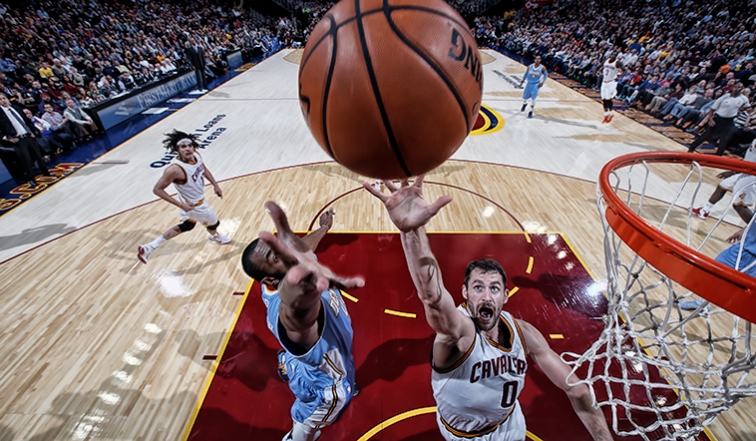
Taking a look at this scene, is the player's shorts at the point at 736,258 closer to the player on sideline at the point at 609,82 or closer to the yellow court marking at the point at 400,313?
the yellow court marking at the point at 400,313

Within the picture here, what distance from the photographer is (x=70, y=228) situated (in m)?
4.48

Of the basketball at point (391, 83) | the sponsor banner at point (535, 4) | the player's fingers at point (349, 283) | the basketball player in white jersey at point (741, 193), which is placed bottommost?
the basketball player in white jersey at point (741, 193)

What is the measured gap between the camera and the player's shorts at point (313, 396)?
1.88m

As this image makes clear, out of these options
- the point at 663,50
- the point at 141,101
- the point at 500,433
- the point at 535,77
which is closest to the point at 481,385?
the point at 500,433

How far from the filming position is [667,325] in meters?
2.39

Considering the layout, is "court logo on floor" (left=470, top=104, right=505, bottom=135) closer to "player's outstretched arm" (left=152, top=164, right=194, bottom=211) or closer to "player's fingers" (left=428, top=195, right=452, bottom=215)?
"player's outstretched arm" (left=152, top=164, right=194, bottom=211)

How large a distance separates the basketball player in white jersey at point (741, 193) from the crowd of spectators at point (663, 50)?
2690 mm

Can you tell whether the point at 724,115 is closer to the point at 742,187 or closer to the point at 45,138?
the point at 742,187

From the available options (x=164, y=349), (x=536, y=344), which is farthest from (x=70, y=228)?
(x=536, y=344)

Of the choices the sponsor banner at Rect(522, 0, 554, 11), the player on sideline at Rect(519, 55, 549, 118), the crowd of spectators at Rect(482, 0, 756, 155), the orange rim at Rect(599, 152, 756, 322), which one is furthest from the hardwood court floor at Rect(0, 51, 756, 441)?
the sponsor banner at Rect(522, 0, 554, 11)

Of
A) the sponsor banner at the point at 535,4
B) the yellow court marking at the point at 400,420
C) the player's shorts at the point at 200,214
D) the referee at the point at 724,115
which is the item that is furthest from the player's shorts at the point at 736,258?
the sponsor banner at the point at 535,4

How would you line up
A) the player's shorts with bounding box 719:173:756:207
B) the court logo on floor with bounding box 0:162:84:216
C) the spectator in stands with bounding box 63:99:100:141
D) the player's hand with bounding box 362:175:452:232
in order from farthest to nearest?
the spectator in stands with bounding box 63:99:100:141, the court logo on floor with bounding box 0:162:84:216, the player's shorts with bounding box 719:173:756:207, the player's hand with bounding box 362:175:452:232

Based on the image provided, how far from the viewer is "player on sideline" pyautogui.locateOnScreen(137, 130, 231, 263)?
3408mm

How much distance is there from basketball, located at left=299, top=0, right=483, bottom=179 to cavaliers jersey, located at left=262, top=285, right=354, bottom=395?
2.60 feet
